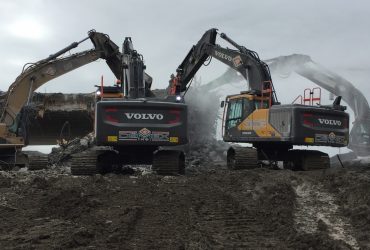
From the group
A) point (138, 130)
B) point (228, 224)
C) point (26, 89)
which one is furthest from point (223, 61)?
point (228, 224)

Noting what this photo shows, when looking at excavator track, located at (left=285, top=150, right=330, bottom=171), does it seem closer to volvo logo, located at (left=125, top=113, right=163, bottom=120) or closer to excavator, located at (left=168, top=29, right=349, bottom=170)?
excavator, located at (left=168, top=29, right=349, bottom=170)

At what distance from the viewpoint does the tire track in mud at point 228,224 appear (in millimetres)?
5727

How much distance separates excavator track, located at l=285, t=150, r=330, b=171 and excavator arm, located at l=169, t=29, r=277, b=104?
1.74 metres

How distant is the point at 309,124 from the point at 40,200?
796cm

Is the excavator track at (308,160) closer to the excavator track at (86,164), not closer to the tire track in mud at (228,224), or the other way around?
the excavator track at (86,164)

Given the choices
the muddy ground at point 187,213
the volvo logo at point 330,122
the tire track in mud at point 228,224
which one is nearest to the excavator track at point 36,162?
the muddy ground at point 187,213

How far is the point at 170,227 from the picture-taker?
21.0 ft

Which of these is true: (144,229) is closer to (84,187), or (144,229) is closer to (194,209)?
(194,209)

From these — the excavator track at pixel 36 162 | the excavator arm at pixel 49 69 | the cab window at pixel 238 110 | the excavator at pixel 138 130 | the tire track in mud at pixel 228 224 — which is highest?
the excavator arm at pixel 49 69

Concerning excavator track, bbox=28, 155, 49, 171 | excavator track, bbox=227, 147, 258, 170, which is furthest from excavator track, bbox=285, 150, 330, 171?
excavator track, bbox=28, 155, 49, 171

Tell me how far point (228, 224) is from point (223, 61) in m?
11.3

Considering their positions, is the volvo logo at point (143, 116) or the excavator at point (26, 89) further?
the excavator at point (26, 89)

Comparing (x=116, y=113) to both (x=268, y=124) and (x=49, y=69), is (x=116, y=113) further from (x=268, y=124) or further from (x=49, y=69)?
(x=49, y=69)

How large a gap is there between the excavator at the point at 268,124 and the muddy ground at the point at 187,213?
3150 mm
